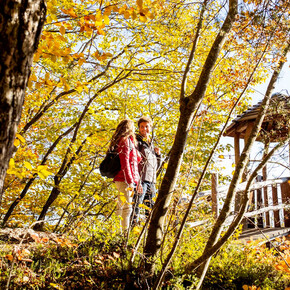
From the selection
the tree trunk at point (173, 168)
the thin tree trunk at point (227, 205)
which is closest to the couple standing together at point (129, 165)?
the tree trunk at point (173, 168)

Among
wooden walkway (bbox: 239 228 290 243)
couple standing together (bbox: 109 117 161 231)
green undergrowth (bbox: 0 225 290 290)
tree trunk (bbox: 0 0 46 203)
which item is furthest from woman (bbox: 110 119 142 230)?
wooden walkway (bbox: 239 228 290 243)

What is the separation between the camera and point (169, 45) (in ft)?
20.2

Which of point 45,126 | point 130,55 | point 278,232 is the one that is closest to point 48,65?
point 45,126

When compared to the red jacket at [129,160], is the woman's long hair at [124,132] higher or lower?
higher

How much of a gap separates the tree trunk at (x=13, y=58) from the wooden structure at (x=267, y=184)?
6.71ft

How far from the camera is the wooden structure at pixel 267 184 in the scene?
3013 millimetres

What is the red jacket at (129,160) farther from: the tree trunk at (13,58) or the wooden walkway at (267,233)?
the wooden walkway at (267,233)

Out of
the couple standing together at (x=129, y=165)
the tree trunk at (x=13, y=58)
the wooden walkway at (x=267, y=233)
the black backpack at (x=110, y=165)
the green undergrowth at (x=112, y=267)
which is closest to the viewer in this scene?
the tree trunk at (x=13, y=58)

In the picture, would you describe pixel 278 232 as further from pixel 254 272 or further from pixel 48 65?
pixel 48 65

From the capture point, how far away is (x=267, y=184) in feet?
12.6

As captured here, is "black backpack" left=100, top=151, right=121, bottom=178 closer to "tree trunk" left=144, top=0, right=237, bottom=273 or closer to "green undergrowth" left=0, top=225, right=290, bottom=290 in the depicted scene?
"green undergrowth" left=0, top=225, right=290, bottom=290

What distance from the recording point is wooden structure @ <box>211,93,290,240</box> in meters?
3.01

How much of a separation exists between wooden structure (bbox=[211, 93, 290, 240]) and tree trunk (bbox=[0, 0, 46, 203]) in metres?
2.05

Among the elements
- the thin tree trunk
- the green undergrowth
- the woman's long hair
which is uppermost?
the woman's long hair
